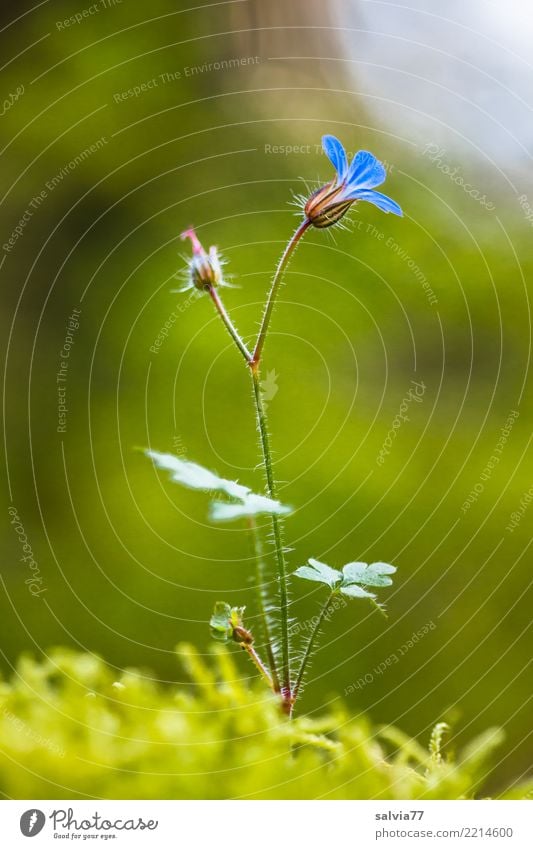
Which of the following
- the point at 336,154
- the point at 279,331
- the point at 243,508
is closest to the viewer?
the point at 243,508

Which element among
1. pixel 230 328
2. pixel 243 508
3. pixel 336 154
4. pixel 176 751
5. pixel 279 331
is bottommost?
pixel 176 751

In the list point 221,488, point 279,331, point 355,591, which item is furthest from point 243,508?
point 279,331

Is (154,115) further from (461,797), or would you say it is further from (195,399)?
(461,797)

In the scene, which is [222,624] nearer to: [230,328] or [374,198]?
[230,328]

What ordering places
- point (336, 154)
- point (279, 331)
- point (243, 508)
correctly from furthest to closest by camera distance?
point (279, 331) < point (336, 154) < point (243, 508)

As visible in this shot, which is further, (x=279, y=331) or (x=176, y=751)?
(x=279, y=331)

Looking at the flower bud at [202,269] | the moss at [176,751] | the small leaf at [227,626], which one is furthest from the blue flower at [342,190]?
the moss at [176,751]

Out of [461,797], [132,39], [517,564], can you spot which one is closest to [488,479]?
[517,564]

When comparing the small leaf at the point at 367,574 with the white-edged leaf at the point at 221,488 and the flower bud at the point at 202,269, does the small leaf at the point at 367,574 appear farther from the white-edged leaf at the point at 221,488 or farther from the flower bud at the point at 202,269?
the flower bud at the point at 202,269
